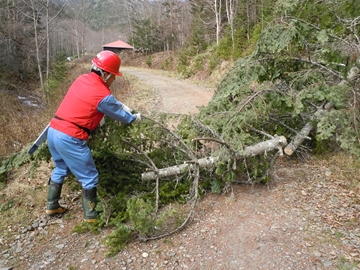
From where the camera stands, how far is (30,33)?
71.9 ft

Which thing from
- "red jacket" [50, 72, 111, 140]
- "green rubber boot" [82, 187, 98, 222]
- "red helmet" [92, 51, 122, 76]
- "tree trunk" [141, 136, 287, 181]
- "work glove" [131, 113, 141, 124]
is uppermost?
"red helmet" [92, 51, 122, 76]

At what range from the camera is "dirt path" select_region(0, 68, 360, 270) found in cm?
267

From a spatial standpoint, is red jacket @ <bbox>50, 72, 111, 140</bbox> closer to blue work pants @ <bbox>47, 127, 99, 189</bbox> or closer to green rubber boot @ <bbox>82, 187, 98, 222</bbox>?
blue work pants @ <bbox>47, 127, 99, 189</bbox>

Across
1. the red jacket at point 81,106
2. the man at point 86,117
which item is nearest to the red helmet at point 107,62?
the man at point 86,117

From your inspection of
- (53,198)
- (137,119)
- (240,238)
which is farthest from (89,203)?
(240,238)

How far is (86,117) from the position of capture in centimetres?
Answer: 306

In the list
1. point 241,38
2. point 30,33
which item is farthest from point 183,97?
point 30,33

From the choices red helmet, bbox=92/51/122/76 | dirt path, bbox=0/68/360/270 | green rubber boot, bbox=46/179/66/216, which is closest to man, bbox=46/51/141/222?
red helmet, bbox=92/51/122/76

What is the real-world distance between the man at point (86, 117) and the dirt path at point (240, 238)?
533 mm

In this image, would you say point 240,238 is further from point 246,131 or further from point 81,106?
point 81,106

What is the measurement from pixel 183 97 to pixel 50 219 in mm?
9093

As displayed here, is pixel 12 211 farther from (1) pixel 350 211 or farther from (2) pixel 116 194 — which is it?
(1) pixel 350 211

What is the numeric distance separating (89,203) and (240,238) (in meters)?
1.84

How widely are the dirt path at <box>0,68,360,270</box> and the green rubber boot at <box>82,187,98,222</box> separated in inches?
8.1
